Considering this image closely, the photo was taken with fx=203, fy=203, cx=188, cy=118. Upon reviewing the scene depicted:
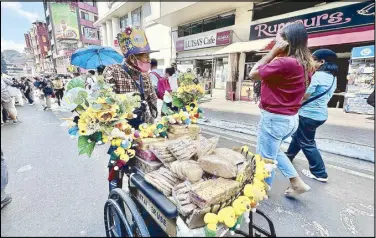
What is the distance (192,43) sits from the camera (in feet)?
45.3

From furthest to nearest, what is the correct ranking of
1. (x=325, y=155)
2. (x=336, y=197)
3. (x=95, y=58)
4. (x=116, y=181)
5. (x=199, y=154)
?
(x=95, y=58), (x=325, y=155), (x=336, y=197), (x=116, y=181), (x=199, y=154)

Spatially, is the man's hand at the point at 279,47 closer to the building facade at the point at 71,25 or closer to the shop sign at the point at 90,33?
the building facade at the point at 71,25

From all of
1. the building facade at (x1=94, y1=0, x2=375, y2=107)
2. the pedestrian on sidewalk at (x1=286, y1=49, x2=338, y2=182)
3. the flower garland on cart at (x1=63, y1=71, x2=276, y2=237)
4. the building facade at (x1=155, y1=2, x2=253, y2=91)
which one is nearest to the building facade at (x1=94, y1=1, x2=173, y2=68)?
the building facade at (x1=94, y1=0, x2=375, y2=107)

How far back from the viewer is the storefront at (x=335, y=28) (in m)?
7.30

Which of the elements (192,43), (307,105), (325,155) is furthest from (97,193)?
(192,43)

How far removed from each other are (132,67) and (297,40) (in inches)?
64.2

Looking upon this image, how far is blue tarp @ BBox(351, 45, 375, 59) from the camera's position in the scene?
23.3 feet

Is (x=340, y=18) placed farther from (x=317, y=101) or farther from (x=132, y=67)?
(x=132, y=67)

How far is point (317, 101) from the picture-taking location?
2605 millimetres

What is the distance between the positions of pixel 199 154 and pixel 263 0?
11.1 metres

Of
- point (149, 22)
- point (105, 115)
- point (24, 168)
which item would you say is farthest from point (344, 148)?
point (149, 22)

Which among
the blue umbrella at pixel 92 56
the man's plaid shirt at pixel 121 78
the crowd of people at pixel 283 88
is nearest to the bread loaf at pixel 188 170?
the crowd of people at pixel 283 88

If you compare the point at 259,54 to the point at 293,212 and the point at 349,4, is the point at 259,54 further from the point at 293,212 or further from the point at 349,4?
the point at 293,212

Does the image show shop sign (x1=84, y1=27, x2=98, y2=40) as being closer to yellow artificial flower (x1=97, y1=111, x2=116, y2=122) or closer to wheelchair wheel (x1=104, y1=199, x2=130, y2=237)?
yellow artificial flower (x1=97, y1=111, x2=116, y2=122)
